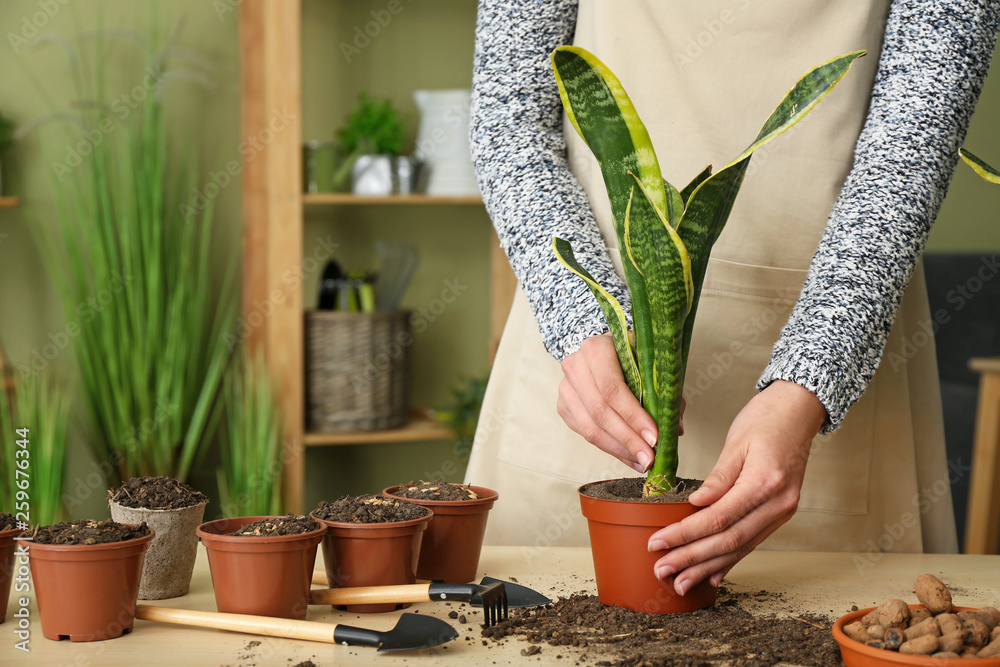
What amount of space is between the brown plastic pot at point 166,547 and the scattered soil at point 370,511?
11 centimetres

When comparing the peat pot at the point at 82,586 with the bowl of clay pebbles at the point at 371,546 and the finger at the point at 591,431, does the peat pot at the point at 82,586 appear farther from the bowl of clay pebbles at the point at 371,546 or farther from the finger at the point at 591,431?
the finger at the point at 591,431

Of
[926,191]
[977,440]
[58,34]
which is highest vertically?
[58,34]

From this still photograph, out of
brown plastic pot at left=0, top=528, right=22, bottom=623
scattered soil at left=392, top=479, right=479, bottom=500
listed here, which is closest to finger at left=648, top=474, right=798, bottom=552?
scattered soil at left=392, top=479, right=479, bottom=500

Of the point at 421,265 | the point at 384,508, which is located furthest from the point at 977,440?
the point at 384,508

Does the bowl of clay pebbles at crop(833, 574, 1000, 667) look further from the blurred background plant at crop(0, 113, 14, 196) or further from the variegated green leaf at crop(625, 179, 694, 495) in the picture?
the blurred background plant at crop(0, 113, 14, 196)

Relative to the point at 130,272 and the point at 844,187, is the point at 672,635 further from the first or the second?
the point at 130,272

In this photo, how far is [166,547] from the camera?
739 mm

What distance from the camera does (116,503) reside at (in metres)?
0.73

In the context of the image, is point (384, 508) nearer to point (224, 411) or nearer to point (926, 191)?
point (926, 191)

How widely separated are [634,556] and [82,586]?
41 centimetres

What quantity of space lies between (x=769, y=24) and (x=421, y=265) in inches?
63.4

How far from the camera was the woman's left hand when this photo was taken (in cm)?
68

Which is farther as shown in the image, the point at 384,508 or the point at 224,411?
the point at 224,411

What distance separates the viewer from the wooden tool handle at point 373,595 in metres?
0.69
